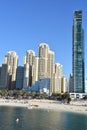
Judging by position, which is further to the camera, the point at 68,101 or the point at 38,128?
the point at 68,101

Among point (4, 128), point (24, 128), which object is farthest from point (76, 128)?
point (4, 128)

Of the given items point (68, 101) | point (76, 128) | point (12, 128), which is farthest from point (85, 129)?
point (68, 101)

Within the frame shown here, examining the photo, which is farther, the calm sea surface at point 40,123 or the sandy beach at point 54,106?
the sandy beach at point 54,106

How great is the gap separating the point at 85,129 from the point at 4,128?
19191 millimetres

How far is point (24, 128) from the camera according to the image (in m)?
58.7

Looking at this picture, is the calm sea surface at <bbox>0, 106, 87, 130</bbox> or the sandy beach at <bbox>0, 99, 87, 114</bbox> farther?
the sandy beach at <bbox>0, 99, 87, 114</bbox>

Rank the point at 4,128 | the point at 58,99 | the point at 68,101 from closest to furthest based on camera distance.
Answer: the point at 4,128
the point at 68,101
the point at 58,99

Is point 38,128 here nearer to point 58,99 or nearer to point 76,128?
point 76,128

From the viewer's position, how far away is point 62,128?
201ft

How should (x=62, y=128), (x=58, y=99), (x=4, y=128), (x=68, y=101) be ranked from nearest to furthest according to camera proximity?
(x=4, y=128) < (x=62, y=128) < (x=68, y=101) < (x=58, y=99)

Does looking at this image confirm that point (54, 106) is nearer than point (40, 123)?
No

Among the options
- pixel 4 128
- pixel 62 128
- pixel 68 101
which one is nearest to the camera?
pixel 4 128

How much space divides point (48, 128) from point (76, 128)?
7772 mm

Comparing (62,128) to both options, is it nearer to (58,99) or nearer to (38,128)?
(38,128)
